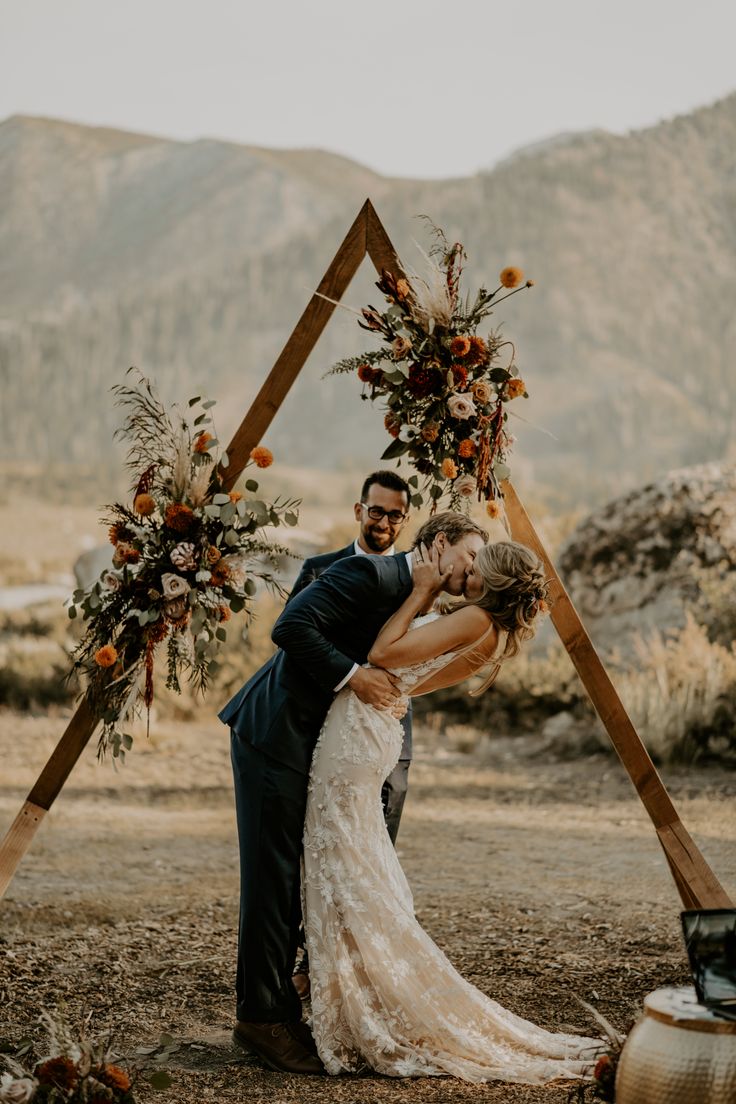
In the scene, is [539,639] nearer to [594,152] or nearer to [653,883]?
[653,883]

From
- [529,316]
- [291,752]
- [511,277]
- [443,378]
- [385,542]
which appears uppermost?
[529,316]

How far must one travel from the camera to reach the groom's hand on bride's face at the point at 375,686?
4277 mm

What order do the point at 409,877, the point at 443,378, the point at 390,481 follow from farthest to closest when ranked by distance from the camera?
the point at 409,877 → the point at 390,481 → the point at 443,378

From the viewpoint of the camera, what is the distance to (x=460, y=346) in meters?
4.53

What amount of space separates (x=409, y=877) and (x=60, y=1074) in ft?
13.7

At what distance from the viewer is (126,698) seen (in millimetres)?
4609

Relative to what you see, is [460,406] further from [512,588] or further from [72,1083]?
[72,1083]

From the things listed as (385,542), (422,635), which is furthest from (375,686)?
(385,542)

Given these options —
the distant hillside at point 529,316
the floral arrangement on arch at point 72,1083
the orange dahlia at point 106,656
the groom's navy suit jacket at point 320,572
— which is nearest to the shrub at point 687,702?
the groom's navy suit jacket at point 320,572

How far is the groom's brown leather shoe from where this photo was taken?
4246mm

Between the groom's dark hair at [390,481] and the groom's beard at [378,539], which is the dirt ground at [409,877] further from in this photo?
the groom's dark hair at [390,481]

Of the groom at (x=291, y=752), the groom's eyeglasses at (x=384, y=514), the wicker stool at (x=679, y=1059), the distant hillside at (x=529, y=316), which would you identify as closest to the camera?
the wicker stool at (x=679, y=1059)

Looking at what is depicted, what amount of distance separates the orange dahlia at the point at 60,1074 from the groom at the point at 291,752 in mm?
796

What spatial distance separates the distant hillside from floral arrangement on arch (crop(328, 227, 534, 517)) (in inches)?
1417
